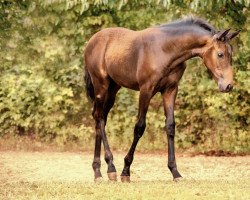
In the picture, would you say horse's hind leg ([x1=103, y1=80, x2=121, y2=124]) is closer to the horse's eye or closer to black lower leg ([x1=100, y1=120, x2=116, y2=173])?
black lower leg ([x1=100, y1=120, x2=116, y2=173])

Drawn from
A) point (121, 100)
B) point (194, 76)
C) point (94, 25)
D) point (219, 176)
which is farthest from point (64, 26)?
point (219, 176)

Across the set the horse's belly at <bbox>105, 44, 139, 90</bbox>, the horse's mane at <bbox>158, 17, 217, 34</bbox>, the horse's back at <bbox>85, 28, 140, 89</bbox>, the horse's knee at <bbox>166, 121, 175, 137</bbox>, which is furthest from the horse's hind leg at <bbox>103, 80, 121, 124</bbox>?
the horse's mane at <bbox>158, 17, 217, 34</bbox>

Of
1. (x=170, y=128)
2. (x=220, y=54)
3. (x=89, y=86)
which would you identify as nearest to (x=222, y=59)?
(x=220, y=54)

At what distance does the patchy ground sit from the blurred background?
31.7 inches

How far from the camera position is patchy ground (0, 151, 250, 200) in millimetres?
8383

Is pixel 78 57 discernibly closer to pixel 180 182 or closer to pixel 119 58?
pixel 119 58

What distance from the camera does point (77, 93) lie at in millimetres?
18484

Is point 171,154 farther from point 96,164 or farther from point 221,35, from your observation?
point 221,35

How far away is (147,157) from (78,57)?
335 cm

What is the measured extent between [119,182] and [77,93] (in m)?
8.72

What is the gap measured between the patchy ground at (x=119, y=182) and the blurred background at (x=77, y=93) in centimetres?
80

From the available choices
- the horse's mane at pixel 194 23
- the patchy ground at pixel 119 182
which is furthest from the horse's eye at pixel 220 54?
the patchy ground at pixel 119 182

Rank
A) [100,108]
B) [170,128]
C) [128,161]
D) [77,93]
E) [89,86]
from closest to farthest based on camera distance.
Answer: [170,128], [128,161], [100,108], [89,86], [77,93]

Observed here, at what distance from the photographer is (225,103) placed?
16781mm
